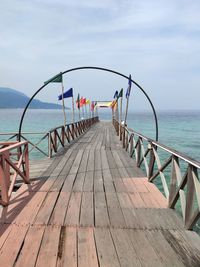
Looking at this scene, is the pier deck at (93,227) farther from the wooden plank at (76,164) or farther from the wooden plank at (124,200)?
the wooden plank at (76,164)

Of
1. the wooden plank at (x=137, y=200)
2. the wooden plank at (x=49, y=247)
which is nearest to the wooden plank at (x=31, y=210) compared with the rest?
the wooden plank at (x=49, y=247)

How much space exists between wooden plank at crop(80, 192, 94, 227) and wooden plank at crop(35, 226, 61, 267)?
448mm

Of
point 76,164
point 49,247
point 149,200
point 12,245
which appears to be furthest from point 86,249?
point 76,164

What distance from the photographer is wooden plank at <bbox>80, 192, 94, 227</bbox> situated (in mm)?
4098

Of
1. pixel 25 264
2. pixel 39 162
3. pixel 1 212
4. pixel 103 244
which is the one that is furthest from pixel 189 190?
pixel 39 162

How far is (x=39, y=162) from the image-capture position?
9.14 metres

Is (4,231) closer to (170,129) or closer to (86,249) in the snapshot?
(86,249)

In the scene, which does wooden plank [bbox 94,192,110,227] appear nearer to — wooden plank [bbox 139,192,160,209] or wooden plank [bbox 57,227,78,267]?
wooden plank [bbox 57,227,78,267]

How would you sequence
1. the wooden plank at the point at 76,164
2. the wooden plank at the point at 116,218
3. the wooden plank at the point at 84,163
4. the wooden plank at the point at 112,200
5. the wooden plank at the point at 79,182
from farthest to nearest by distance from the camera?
the wooden plank at the point at 84,163 → the wooden plank at the point at 76,164 → the wooden plank at the point at 79,182 → the wooden plank at the point at 112,200 → the wooden plank at the point at 116,218

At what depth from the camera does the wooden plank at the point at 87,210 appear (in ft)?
13.4

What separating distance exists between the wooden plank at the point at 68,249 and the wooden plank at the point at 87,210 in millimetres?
296

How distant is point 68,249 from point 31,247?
1.53 ft

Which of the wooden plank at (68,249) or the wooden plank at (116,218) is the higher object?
the wooden plank at (68,249)

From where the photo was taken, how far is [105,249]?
130 inches
